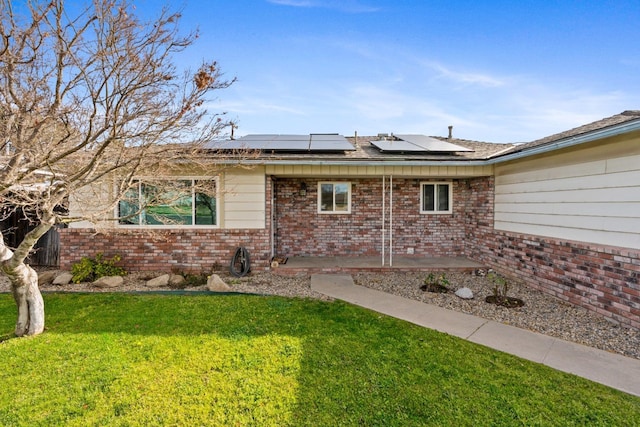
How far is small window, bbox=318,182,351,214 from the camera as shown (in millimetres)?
9539

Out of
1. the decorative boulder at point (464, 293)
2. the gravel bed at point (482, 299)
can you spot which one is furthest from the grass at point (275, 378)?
the decorative boulder at point (464, 293)

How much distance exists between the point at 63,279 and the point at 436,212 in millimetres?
10177

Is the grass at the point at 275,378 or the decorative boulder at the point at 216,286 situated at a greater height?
the decorative boulder at the point at 216,286

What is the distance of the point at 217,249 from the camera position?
783 centimetres

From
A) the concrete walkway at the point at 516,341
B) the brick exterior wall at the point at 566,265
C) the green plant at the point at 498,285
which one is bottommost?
the concrete walkway at the point at 516,341

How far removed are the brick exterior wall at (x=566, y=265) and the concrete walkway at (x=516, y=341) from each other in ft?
4.75

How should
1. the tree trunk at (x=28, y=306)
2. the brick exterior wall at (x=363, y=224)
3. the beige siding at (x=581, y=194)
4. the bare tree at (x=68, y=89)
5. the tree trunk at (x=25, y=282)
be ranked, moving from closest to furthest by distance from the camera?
the bare tree at (x=68, y=89) < the tree trunk at (x=25, y=282) < the tree trunk at (x=28, y=306) < the beige siding at (x=581, y=194) < the brick exterior wall at (x=363, y=224)

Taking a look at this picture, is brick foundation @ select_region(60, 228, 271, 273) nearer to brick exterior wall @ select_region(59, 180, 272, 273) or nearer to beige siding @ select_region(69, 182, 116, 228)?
brick exterior wall @ select_region(59, 180, 272, 273)

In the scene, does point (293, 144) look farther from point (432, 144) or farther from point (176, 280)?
point (176, 280)

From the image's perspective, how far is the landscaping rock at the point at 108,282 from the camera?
258 inches

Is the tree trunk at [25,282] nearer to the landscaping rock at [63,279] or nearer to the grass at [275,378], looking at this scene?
the grass at [275,378]

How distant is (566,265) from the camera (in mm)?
5742

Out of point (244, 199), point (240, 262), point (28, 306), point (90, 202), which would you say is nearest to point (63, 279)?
point (90, 202)

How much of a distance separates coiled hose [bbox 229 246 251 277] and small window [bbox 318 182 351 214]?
2970mm
